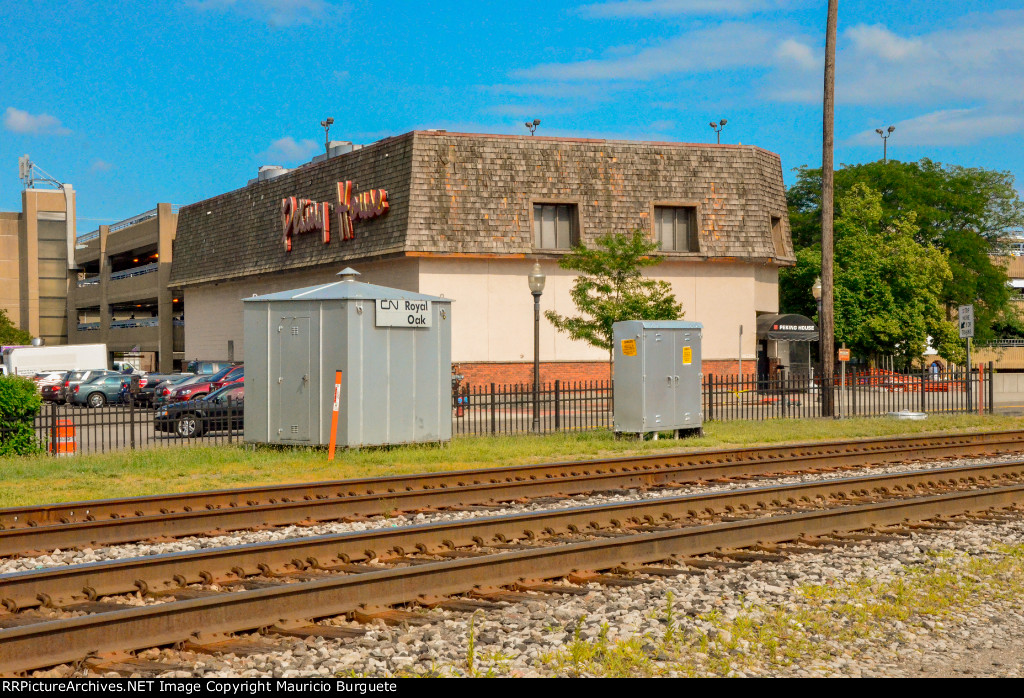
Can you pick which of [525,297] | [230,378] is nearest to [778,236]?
[525,297]

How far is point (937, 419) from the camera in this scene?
84.6 ft

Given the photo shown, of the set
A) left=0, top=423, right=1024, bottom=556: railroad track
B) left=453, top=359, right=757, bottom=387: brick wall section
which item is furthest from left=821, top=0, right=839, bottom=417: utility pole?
left=453, top=359, right=757, bottom=387: brick wall section

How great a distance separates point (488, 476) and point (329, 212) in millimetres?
27942

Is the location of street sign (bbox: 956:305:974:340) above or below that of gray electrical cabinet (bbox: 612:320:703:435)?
above

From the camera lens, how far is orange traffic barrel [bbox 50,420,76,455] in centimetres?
1838

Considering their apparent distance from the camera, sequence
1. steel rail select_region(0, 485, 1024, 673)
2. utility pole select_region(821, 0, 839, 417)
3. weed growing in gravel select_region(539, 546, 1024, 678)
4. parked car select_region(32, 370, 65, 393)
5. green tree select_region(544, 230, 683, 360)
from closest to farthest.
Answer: steel rail select_region(0, 485, 1024, 673) < weed growing in gravel select_region(539, 546, 1024, 678) < utility pole select_region(821, 0, 839, 417) < green tree select_region(544, 230, 683, 360) < parked car select_region(32, 370, 65, 393)

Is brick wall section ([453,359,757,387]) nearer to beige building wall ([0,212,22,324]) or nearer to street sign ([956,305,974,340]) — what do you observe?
street sign ([956,305,974,340])

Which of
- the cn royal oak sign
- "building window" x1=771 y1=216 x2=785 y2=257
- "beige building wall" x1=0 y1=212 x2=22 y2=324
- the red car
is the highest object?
"beige building wall" x1=0 y1=212 x2=22 y2=324

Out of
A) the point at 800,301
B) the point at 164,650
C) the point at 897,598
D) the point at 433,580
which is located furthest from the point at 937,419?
the point at 800,301

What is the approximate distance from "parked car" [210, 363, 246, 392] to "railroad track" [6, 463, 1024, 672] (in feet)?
69.0

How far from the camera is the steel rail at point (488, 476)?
443 inches

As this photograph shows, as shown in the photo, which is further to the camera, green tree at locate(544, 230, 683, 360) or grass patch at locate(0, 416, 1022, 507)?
green tree at locate(544, 230, 683, 360)

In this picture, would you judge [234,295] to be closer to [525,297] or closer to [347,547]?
[525,297]

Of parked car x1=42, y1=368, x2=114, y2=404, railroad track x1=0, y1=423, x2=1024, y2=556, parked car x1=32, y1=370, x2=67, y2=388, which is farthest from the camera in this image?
parked car x1=32, y1=370, x2=67, y2=388
